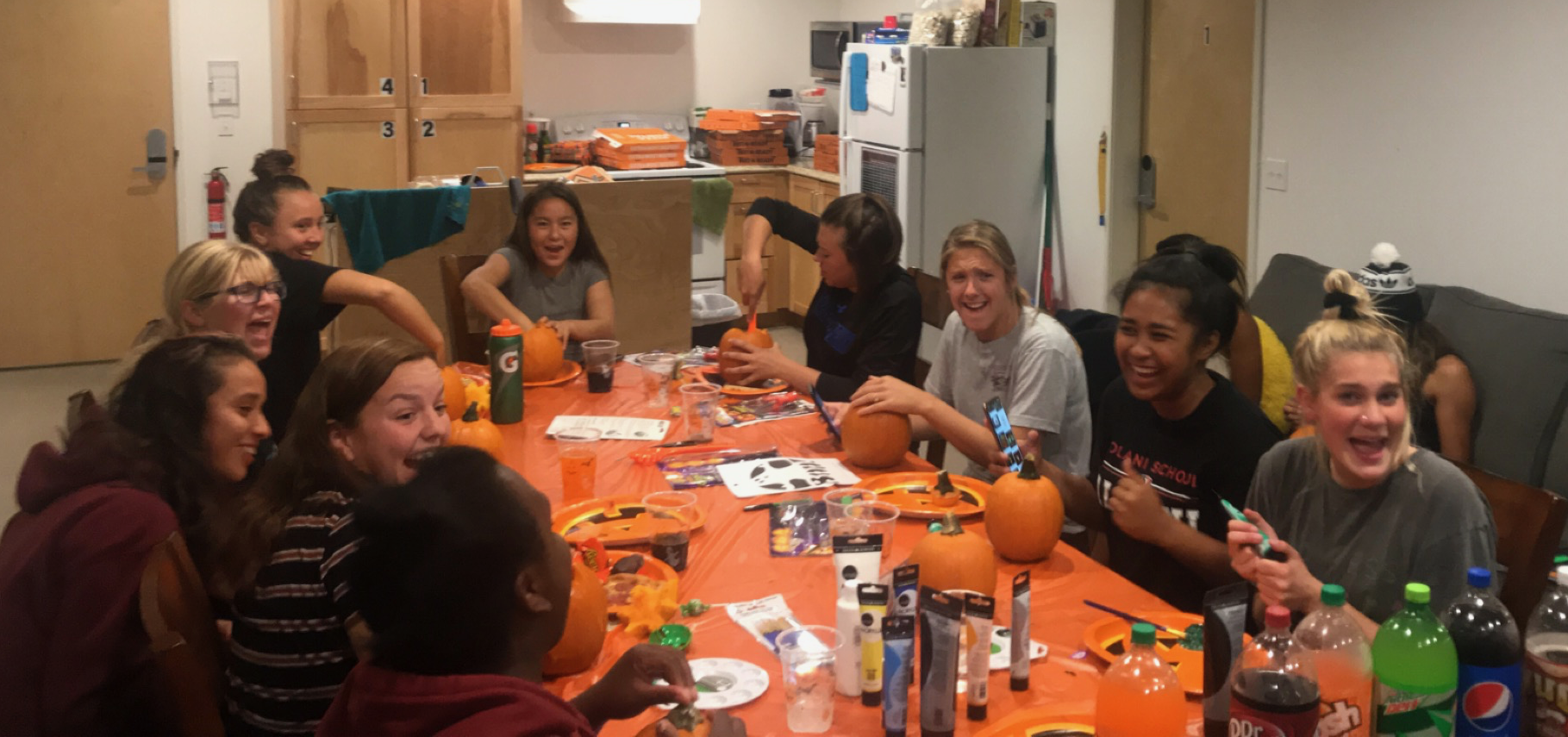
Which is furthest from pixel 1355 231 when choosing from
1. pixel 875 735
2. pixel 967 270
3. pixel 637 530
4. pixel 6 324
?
pixel 6 324

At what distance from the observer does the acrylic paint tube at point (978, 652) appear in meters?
1.61

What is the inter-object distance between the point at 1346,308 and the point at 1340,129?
2.72 meters

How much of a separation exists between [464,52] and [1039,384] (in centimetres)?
464

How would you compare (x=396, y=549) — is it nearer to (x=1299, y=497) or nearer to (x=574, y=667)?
(x=574, y=667)

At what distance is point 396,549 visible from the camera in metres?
1.28

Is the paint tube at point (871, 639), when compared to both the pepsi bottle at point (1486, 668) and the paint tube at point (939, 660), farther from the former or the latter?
the pepsi bottle at point (1486, 668)

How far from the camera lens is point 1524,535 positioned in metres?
2.03

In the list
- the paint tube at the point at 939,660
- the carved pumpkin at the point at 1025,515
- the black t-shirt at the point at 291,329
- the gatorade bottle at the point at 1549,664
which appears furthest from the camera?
the black t-shirt at the point at 291,329

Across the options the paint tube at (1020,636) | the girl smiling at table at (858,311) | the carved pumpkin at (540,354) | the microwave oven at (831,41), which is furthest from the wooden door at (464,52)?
the paint tube at (1020,636)

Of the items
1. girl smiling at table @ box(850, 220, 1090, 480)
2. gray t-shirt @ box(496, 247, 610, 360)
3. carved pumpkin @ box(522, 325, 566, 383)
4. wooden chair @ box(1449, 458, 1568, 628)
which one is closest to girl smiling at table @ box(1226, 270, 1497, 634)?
wooden chair @ box(1449, 458, 1568, 628)

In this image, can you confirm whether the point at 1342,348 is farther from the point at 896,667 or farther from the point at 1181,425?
the point at 896,667

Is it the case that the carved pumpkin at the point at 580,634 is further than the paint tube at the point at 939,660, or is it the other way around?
the carved pumpkin at the point at 580,634

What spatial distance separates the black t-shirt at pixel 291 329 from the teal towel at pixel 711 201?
3501mm

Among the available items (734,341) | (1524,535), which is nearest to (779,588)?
(1524,535)
